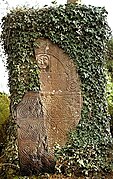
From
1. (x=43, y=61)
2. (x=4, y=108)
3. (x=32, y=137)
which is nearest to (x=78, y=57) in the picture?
(x=43, y=61)

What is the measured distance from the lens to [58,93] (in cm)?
593

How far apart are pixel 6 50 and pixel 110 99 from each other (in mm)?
2578

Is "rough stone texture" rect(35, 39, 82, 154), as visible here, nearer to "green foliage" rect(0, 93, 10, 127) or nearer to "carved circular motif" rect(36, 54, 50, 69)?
"carved circular motif" rect(36, 54, 50, 69)

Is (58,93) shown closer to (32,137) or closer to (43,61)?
(43,61)

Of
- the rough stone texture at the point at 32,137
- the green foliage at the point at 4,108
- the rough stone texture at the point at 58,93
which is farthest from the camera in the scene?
the green foliage at the point at 4,108

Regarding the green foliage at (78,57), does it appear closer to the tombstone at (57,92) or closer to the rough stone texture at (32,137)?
the tombstone at (57,92)

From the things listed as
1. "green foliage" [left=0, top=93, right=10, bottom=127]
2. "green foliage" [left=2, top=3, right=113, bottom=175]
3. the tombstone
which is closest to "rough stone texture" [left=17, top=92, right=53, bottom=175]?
the tombstone

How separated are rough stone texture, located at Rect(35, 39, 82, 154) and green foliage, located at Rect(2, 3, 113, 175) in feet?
0.34

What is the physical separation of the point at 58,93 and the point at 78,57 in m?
0.71

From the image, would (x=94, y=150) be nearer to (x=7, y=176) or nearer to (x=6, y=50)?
(x=7, y=176)

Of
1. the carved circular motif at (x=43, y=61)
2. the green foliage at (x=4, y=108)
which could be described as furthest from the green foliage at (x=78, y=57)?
the green foliage at (x=4, y=108)

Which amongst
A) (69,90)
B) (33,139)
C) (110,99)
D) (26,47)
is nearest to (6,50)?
(26,47)

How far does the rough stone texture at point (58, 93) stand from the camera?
595 centimetres

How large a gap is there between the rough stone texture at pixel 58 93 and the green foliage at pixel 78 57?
103 millimetres
